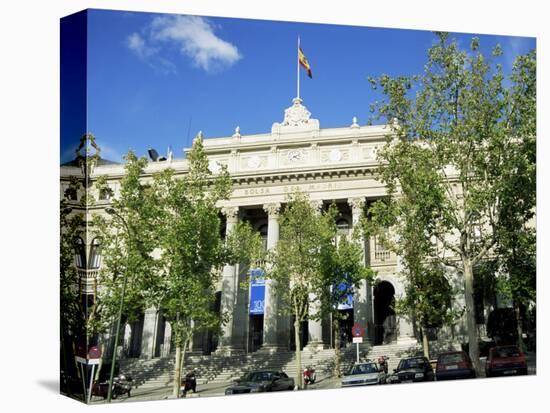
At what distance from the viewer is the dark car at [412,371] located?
24.6 meters

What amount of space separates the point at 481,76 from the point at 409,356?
11.7m

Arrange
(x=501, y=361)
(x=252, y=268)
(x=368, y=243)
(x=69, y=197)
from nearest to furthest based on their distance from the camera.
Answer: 1. (x=69, y=197)
2. (x=501, y=361)
3. (x=252, y=268)
4. (x=368, y=243)

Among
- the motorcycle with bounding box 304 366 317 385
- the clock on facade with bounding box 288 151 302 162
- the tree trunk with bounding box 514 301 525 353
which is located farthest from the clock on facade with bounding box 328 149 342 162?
the motorcycle with bounding box 304 366 317 385

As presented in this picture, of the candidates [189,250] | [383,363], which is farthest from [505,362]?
[189,250]

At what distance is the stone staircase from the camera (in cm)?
2331

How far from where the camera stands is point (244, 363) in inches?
1082

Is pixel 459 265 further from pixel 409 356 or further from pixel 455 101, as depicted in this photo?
pixel 455 101

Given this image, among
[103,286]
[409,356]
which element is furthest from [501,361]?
[103,286]

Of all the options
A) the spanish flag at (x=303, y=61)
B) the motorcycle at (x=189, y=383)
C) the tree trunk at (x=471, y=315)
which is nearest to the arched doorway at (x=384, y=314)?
the tree trunk at (x=471, y=315)

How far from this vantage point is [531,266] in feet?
87.1

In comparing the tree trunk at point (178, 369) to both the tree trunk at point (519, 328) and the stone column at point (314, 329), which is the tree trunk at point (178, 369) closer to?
the stone column at point (314, 329)

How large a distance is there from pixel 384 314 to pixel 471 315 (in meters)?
8.50

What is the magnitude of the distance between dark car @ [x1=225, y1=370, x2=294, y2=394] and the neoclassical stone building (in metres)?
3.16

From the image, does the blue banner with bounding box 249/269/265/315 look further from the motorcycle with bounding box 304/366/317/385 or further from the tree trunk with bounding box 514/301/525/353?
the tree trunk with bounding box 514/301/525/353
